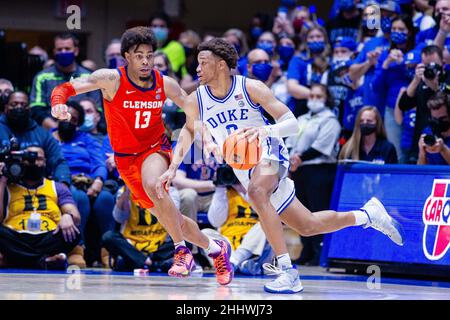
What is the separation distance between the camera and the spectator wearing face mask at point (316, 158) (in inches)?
409

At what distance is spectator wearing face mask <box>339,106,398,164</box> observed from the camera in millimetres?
9633

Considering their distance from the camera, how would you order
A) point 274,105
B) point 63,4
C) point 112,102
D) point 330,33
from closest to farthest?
point 274,105 < point 112,102 < point 330,33 < point 63,4

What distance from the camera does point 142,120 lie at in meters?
7.76

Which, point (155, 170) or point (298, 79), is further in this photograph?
point (298, 79)

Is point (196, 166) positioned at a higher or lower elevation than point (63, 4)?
lower

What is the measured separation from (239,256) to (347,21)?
3.93m

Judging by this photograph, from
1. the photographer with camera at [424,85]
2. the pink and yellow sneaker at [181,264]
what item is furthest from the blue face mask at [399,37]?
the pink and yellow sneaker at [181,264]

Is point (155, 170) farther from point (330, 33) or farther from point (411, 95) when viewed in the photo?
point (330, 33)

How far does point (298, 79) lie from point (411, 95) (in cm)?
175

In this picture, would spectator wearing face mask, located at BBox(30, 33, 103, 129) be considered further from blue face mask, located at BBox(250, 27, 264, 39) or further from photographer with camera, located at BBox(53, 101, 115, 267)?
blue face mask, located at BBox(250, 27, 264, 39)

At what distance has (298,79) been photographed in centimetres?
1116

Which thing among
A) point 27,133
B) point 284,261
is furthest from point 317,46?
point 284,261

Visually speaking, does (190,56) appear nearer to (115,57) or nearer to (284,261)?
(115,57)

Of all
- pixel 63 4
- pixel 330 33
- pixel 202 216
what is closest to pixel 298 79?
pixel 330 33
